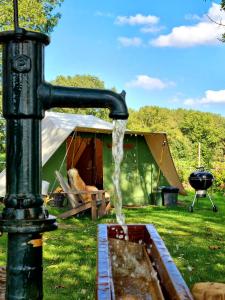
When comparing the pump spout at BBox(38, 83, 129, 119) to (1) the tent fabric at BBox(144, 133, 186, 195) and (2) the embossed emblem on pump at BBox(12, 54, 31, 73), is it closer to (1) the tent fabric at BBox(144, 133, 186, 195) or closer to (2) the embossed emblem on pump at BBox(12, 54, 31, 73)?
(2) the embossed emblem on pump at BBox(12, 54, 31, 73)

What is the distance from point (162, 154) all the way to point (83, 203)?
4.51 meters

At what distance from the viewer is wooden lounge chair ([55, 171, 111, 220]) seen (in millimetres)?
10141

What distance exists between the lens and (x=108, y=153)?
13.1 m

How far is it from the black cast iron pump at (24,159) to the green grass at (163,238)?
135 inches

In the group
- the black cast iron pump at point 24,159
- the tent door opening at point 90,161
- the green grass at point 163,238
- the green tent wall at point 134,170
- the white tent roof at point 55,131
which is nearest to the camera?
the black cast iron pump at point 24,159

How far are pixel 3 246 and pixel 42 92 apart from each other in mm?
6070

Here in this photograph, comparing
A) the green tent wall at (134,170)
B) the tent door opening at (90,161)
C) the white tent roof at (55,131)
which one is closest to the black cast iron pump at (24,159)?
the white tent roof at (55,131)

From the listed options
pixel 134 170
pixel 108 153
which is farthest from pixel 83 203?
pixel 134 170

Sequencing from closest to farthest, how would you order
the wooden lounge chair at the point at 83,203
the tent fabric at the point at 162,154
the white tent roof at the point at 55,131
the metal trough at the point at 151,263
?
the metal trough at the point at 151,263 < the wooden lounge chair at the point at 83,203 < the white tent roof at the point at 55,131 < the tent fabric at the point at 162,154

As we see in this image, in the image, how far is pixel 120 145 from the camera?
164 centimetres

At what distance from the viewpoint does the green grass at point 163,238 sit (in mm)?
5027

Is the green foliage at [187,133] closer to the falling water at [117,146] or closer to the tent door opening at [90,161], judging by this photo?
the tent door opening at [90,161]

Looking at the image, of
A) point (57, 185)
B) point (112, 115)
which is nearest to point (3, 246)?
point (57, 185)

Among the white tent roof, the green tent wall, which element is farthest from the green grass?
the green tent wall
